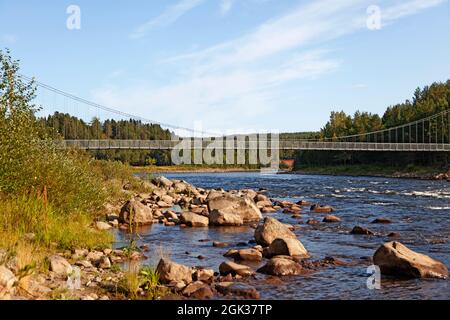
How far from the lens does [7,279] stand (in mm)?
7160

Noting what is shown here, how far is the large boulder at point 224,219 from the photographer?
A: 60.8 ft

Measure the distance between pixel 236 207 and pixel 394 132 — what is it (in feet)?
250

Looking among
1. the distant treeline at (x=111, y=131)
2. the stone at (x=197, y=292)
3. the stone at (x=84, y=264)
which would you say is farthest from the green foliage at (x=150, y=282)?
the distant treeline at (x=111, y=131)

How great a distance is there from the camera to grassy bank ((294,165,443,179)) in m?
67.4

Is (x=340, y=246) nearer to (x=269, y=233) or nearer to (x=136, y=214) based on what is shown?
(x=269, y=233)

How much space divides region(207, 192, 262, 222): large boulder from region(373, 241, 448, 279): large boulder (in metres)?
9.24

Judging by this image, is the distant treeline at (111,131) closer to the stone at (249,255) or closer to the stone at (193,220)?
the stone at (193,220)

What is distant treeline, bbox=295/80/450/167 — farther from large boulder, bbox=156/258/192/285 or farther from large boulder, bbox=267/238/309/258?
large boulder, bbox=156/258/192/285

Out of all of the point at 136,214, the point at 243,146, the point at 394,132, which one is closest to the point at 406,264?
the point at 136,214

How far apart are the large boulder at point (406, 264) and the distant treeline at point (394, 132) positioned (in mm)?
67922

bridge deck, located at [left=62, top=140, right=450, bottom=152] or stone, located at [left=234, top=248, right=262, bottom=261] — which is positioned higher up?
bridge deck, located at [left=62, top=140, right=450, bottom=152]

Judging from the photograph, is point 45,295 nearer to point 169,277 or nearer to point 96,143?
point 169,277

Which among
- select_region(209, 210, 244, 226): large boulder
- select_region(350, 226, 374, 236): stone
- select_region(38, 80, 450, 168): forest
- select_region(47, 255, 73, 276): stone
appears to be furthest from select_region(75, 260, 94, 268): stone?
select_region(38, 80, 450, 168): forest
